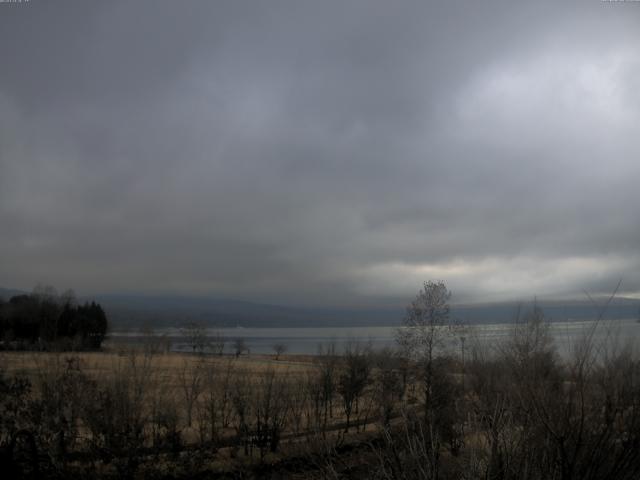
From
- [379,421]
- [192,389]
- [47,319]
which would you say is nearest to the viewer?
[379,421]

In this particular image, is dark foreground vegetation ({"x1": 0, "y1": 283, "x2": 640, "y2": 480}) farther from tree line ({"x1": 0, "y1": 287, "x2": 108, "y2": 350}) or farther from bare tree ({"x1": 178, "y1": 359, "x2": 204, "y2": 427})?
tree line ({"x1": 0, "y1": 287, "x2": 108, "y2": 350})

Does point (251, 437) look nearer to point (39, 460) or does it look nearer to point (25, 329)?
→ point (39, 460)

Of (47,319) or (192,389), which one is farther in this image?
(47,319)

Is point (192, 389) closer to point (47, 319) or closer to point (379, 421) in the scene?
point (379, 421)

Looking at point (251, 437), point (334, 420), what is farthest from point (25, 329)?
point (251, 437)

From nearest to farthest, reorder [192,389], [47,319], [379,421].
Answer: [379,421]
[192,389]
[47,319]

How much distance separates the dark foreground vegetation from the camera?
6355 mm

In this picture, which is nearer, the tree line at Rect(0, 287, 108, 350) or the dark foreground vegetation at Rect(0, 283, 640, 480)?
the dark foreground vegetation at Rect(0, 283, 640, 480)

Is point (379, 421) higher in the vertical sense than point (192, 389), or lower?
lower

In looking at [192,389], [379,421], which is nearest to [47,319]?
[192,389]

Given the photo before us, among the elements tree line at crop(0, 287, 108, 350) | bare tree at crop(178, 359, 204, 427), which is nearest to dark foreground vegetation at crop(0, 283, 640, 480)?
bare tree at crop(178, 359, 204, 427)

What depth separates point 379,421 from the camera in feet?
69.9

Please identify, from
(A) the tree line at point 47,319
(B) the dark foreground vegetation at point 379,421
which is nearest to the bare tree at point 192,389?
(B) the dark foreground vegetation at point 379,421

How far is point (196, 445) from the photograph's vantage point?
2155 cm
